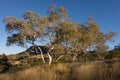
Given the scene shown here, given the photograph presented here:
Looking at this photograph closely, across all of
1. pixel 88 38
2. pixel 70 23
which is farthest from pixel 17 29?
pixel 88 38

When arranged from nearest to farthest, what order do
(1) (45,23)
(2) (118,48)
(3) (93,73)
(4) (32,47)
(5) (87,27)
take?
1. (3) (93,73)
2. (1) (45,23)
3. (4) (32,47)
4. (5) (87,27)
5. (2) (118,48)

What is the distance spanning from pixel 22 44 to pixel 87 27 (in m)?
15.4

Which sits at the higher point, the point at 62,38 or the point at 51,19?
the point at 51,19

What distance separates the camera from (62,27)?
3269cm

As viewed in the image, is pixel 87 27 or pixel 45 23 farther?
pixel 87 27

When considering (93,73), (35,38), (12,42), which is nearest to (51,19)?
(35,38)

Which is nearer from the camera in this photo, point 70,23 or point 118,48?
point 70,23

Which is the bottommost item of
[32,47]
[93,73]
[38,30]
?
[93,73]

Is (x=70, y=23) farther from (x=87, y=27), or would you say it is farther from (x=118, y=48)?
(x=118, y=48)

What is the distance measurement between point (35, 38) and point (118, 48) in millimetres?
24415

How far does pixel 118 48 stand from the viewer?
168ft

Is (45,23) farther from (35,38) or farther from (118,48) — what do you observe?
(118,48)

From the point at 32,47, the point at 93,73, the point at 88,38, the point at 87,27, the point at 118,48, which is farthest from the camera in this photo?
the point at 118,48

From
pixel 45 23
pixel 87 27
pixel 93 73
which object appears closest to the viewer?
pixel 93 73
